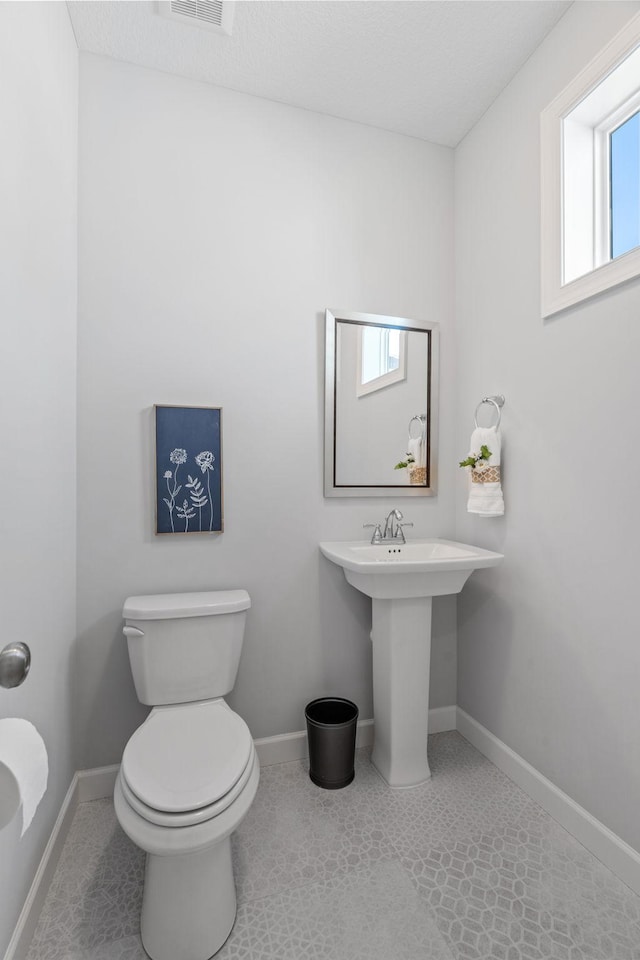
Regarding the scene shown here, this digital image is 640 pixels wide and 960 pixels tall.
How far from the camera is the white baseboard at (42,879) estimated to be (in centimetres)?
114

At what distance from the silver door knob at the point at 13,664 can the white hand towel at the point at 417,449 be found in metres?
1.70

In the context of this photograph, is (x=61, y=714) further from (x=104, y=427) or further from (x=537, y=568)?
(x=537, y=568)

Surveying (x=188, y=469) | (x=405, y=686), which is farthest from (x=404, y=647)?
(x=188, y=469)

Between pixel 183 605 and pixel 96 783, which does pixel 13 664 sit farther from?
pixel 96 783

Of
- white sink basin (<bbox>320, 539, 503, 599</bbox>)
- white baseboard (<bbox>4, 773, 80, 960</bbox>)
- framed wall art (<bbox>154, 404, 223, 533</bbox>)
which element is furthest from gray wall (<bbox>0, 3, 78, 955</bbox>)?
white sink basin (<bbox>320, 539, 503, 599</bbox>)

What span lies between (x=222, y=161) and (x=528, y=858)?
2.73m

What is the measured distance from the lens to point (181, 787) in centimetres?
117

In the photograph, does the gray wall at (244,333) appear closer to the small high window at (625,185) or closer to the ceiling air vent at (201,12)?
the ceiling air vent at (201,12)

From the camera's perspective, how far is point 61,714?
156cm

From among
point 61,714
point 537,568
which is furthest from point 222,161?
point 61,714

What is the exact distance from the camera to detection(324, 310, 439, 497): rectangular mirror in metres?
2.07

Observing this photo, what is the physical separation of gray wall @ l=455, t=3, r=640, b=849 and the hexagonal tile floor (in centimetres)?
23

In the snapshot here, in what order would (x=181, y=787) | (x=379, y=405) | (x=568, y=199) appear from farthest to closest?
1. (x=379, y=405)
2. (x=568, y=199)
3. (x=181, y=787)

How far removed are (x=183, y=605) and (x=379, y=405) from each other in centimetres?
118
